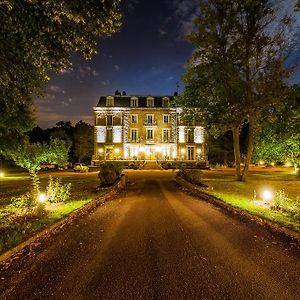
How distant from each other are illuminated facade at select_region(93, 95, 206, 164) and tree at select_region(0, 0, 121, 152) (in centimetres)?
4609

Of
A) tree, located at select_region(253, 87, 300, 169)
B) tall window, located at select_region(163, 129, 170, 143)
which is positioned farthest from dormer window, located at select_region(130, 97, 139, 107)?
tree, located at select_region(253, 87, 300, 169)

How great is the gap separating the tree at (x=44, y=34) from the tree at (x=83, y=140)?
178ft

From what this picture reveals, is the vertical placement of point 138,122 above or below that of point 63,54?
above

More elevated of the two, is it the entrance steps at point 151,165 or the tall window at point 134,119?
the tall window at point 134,119

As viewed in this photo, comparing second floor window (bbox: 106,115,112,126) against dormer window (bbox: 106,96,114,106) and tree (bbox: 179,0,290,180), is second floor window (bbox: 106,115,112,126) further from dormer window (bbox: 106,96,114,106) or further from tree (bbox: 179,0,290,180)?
tree (bbox: 179,0,290,180)

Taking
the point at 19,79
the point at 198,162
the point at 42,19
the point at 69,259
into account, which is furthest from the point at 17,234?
the point at 198,162

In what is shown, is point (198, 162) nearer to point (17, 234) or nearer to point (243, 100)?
point (243, 100)

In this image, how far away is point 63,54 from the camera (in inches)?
385

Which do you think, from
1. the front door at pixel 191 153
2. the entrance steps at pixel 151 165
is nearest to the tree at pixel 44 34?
the entrance steps at pixel 151 165

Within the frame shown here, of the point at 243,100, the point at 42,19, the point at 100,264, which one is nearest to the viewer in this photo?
the point at 100,264

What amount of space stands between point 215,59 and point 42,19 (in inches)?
771

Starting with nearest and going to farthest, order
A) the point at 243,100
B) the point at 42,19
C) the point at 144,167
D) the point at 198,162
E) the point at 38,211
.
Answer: the point at 42,19 < the point at 38,211 < the point at 243,100 < the point at 144,167 < the point at 198,162

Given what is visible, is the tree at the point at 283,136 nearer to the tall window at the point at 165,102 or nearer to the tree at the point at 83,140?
the tall window at the point at 165,102

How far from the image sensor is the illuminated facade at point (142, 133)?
56.9 meters
